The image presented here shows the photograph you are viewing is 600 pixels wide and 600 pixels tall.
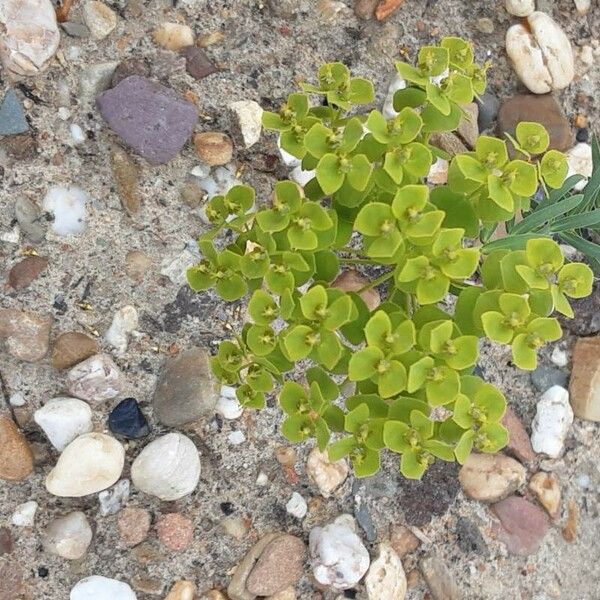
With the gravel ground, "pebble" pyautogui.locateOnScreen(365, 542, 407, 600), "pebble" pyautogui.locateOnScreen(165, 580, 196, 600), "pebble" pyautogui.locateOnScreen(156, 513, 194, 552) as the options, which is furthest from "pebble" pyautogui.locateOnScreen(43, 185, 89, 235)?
"pebble" pyautogui.locateOnScreen(365, 542, 407, 600)

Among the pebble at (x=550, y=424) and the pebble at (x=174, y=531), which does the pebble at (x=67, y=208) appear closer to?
the pebble at (x=174, y=531)

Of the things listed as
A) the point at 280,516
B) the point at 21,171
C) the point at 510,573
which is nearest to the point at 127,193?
the point at 21,171

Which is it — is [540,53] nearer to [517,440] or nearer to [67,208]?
[517,440]

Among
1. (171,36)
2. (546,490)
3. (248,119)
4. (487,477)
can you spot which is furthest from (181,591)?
(171,36)

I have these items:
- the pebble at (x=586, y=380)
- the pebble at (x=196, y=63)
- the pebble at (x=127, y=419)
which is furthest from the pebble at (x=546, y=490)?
the pebble at (x=196, y=63)

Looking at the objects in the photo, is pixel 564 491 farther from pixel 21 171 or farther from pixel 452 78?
pixel 21 171

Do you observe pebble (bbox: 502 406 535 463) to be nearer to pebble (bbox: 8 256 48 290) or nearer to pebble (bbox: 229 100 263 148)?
pebble (bbox: 229 100 263 148)

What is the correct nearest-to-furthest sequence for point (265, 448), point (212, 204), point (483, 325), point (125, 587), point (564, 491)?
point (483, 325), point (212, 204), point (125, 587), point (265, 448), point (564, 491)
